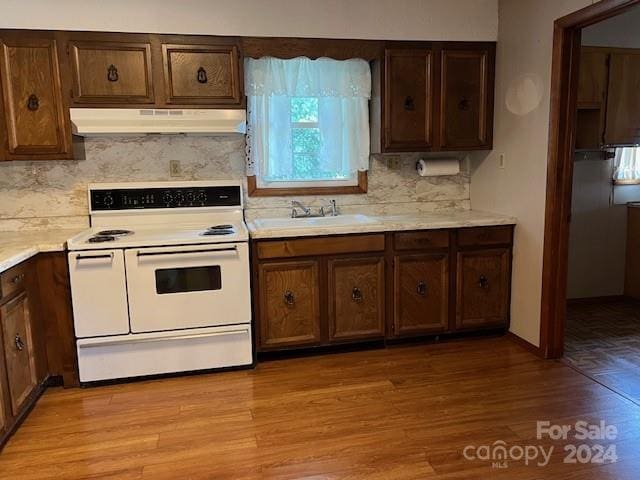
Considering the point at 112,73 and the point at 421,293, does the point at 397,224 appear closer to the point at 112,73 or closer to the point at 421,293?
the point at 421,293

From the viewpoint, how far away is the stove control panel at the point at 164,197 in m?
3.33

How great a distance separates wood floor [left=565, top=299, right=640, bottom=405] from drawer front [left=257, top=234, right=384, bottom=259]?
1421 mm

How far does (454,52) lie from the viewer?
3.45 metres

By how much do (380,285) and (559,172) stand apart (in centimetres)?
127

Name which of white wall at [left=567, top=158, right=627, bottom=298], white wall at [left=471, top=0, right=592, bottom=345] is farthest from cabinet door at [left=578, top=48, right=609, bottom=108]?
white wall at [left=471, top=0, right=592, bottom=345]

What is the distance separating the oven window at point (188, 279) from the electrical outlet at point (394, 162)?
61.8 inches

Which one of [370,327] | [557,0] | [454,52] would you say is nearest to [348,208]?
[370,327]

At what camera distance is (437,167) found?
3.74 meters

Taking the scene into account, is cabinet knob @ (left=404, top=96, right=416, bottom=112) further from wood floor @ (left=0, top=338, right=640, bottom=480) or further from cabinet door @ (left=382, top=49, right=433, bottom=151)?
wood floor @ (left=0, top=338, right=640, bottom=480)

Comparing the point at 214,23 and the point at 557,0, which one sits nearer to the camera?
the point at 557,0

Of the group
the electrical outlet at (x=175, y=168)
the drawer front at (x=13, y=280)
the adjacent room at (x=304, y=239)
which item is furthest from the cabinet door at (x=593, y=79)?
the drawer front at (x=13, y=280)

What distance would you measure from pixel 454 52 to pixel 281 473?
111 inches

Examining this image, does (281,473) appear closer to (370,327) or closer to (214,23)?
(370,327)

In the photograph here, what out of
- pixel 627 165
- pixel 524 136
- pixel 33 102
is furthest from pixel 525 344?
pixel 33 102
